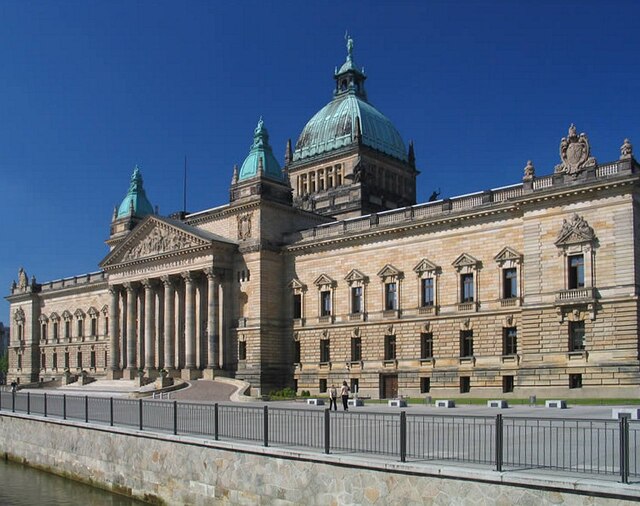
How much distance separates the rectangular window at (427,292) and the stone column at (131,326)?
33.1m

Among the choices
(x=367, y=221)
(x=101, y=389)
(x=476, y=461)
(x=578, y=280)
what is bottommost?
(x=101, y=389)

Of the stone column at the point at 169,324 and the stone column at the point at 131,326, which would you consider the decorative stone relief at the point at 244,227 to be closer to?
the stone column at the point at 169,324

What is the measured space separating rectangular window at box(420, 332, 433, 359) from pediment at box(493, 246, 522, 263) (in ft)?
27.5

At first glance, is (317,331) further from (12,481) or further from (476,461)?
(476,461)

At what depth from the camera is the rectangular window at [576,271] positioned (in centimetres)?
4931

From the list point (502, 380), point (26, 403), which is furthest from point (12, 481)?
point (502, 380)

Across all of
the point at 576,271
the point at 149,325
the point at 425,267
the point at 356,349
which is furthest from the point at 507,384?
the point at 149,325

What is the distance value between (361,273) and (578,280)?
63.0 ft

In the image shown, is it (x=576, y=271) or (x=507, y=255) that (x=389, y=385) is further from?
(x=576, y=271)

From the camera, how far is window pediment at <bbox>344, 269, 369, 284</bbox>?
2506 inches

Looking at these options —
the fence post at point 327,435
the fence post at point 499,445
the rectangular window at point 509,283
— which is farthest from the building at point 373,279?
the fence post at point 499,445

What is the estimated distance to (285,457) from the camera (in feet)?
71.9

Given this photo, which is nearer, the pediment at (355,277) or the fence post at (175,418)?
the fence post at (175,418)

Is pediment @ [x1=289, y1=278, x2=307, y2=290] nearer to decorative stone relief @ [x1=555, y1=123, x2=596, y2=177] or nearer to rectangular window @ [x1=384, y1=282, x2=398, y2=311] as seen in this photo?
rectangular window @ [x1=384, y1=282, x2=398, y2=311]
